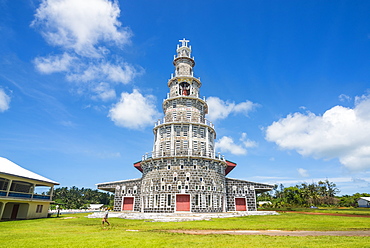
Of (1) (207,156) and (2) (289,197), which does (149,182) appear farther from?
(2) (289,197)

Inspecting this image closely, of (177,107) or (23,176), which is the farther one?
(177,107)

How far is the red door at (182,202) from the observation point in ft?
105

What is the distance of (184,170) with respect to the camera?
33531 millimetres

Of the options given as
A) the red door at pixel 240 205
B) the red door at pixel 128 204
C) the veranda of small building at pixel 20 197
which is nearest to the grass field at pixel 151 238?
the veranda of small building at pixel 20 197

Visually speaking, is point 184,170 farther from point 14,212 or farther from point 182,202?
point 14,212

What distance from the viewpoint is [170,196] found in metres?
32.7

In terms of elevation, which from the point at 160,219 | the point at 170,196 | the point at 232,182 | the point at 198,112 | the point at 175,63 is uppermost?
the point at 175,63

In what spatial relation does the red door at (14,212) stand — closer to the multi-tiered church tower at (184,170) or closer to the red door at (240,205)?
the multi-tiered church tower at (184,170)

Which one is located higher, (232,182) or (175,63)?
(175,63)

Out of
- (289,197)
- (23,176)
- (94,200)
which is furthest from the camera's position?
(94,200)

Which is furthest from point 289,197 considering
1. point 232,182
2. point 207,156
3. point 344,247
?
point 344,247

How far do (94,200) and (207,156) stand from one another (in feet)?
263

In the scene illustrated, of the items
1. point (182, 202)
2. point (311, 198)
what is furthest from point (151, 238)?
point (311, 198)

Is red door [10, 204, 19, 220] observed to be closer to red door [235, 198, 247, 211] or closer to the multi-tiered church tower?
the multi-tiered church tower
